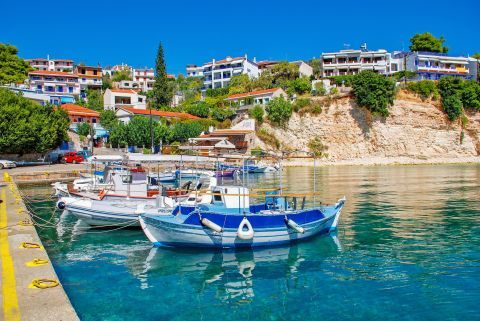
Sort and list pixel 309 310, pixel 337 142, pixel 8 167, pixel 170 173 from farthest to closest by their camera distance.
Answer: pixel 337 142 → pixel 8 167 → pixel 170 173 → pixel 309 310

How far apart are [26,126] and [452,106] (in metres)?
65.5

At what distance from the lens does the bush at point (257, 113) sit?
69312 mm

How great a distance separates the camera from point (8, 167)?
45.8 m

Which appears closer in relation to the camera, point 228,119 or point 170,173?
point 170,173

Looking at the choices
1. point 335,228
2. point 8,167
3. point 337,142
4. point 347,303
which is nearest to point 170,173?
point 8,167

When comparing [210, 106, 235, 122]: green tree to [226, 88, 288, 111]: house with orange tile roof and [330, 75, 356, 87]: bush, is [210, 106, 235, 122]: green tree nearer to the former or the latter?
[226, 88, 288, 111]: house with orange tile roof

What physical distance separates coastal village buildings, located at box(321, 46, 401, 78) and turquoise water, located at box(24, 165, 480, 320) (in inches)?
2672

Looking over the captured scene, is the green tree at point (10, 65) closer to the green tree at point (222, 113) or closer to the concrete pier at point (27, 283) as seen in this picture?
the green tree at point (222, 113)

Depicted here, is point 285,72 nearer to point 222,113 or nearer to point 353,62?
point 353,62

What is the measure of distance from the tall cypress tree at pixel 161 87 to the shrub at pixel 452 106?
50.2 metres

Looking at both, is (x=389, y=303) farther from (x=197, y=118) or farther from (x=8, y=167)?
(x=197, y=118)

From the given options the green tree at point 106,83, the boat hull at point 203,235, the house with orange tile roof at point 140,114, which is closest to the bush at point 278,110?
the house with orange tile roof at point 140,114

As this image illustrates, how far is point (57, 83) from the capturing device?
88.7 m

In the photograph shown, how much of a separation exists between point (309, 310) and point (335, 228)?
9.35 meters
